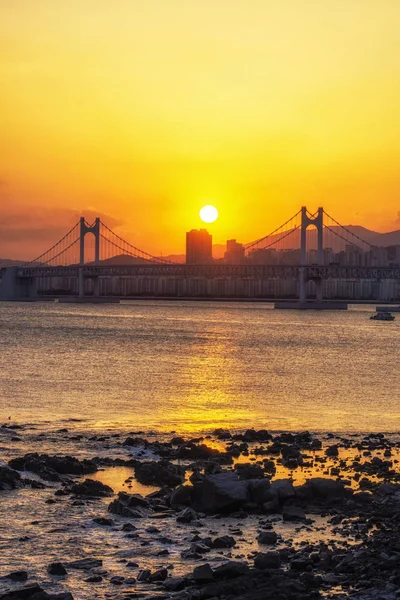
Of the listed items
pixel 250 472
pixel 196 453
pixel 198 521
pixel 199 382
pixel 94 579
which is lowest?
pixel 199 382

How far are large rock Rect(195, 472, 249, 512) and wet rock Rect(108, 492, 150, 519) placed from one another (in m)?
0.74

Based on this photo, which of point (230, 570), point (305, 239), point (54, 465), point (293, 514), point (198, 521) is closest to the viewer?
point (230, 570)

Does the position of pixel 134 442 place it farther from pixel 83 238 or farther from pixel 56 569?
pixel 83 238

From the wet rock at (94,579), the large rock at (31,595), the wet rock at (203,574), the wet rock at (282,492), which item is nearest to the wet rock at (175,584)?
the wet rock at (203,574)

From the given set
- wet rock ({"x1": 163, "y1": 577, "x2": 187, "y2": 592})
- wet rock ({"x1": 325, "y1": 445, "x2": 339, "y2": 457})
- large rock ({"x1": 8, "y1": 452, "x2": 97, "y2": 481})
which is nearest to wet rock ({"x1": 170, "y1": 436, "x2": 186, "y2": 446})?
wet rock ({"x1": 325, "y1": 445, "x2": 339, "y2": 457})

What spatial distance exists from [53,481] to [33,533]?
270cm

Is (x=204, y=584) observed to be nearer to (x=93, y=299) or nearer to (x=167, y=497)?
(x=167, y=497)

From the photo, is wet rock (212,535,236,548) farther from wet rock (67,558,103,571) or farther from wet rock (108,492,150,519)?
wet rock (108,492,150,519)

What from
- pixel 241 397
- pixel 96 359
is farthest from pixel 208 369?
pixel 241 397

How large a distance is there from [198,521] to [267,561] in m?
2.28

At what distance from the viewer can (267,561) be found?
31.6 feet

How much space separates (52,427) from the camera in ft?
66.1

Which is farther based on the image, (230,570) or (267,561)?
(267,561)

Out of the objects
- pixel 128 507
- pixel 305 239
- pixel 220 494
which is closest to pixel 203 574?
pixel 220 494
